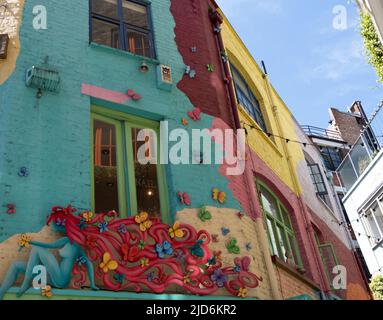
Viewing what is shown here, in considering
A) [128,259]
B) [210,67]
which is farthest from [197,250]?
[210,67]

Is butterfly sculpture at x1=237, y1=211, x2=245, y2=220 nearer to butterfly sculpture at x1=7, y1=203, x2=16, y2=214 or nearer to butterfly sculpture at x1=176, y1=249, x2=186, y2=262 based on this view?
butterfly sculpture at x1=176, y1=249, x2=186, y2=262

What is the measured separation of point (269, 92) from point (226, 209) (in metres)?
7.42

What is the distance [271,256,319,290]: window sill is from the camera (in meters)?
8.50

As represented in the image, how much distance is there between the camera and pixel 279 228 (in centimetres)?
1052

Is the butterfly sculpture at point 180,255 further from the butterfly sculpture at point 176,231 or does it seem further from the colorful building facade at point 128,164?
the butterfly sculpture at point 176,231

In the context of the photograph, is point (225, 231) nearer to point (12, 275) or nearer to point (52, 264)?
point (52, 264)

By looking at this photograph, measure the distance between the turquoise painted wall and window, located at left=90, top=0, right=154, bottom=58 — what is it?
229 millimetres

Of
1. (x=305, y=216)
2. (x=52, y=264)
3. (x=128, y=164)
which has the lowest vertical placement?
(x=52, y=264)

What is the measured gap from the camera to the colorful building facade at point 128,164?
19.9ft

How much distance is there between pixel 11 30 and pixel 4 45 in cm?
48

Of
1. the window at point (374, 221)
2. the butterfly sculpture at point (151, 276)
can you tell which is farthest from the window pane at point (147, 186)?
the window at point (374, 221)

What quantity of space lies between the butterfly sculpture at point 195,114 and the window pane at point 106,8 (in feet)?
8.20

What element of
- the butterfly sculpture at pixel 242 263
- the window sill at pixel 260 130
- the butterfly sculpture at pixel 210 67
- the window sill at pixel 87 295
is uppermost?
the butterfly sculpture at pixel 210 67

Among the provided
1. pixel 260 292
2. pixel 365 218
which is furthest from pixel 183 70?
pixel 365 218
